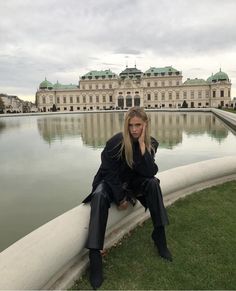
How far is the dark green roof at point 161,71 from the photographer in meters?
125

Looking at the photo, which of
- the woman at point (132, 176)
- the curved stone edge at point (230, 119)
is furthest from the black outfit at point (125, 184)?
the curved stone edge at point (230, 119)

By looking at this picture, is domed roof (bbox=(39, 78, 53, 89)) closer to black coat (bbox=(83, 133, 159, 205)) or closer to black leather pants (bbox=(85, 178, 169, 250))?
black coat (bbox=(83, 133, 159, 205))

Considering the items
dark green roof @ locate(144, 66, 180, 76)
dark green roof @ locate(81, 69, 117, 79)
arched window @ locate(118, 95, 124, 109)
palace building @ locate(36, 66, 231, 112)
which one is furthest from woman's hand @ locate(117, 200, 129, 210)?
dark green roof @ locate(81, 69, 117, 79)

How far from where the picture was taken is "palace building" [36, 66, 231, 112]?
120938mm

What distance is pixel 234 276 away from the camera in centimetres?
330

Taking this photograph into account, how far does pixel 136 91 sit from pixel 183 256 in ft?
389

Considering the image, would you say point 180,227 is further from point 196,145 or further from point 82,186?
point 196,145

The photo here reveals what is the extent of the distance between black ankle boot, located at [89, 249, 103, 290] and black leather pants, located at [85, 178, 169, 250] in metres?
0.07

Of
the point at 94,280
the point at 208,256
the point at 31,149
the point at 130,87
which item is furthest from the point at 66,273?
the point at 130,87

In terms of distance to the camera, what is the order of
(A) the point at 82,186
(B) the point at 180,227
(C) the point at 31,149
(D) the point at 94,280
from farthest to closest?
(C) the point at 31,149 → (A) the point at 82,186 → (B) the point at 180,227 → (D) the point at 94,280

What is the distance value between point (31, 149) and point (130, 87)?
109895mm

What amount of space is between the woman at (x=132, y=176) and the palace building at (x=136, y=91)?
116802 millimetres

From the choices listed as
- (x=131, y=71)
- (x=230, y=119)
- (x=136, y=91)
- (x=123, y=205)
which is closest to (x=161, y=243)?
(x=123, y=205)

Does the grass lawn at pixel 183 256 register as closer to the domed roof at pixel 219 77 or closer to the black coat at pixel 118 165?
the black coat at pixel 118 165
